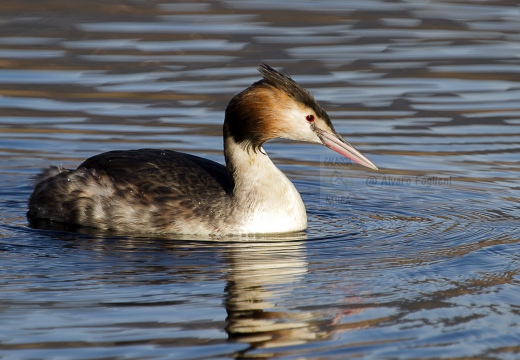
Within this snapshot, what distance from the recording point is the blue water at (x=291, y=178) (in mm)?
7285

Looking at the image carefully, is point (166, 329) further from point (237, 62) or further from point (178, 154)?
point (237, 62)

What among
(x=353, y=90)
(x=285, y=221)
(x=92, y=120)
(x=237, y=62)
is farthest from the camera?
(x=237, y=62)

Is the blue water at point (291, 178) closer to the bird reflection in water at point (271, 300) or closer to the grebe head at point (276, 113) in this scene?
the bird reflection in water at point (271, 300)

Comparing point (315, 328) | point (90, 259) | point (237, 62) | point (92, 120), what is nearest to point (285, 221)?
point (90, 259)

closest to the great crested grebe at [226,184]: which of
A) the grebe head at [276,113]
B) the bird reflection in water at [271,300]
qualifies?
the grebe head at [276,113]

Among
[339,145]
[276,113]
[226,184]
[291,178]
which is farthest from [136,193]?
[291,178]

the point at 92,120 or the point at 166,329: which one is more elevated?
the point at 92,120

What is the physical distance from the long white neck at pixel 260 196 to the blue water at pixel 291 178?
0.56 feet

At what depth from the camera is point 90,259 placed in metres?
8.83

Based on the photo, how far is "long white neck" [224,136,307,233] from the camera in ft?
32.2

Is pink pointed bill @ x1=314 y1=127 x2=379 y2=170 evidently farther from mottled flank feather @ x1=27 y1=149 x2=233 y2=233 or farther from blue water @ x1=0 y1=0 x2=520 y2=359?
mottled flank feather @ x1=27 y1=149 x2=233 y2=233

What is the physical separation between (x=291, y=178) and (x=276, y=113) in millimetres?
2125

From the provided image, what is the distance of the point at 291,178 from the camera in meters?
11.8

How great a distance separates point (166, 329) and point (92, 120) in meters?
6.74
